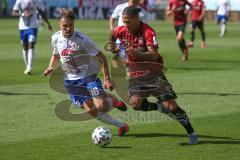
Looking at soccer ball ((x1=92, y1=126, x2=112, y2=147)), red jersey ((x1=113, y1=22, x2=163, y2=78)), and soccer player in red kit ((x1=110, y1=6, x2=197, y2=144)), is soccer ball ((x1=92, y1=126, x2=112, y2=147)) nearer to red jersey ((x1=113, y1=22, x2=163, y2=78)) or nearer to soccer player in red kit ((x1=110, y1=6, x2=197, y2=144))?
soccer player in red kit ((x1=110, y1=6, x2=197, y2=144))

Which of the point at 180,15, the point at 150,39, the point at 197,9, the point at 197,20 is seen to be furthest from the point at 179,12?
the point at 150,39

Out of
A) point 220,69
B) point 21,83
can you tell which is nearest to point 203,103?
point 21,83

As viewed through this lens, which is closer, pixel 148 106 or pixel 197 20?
pixel 148 106

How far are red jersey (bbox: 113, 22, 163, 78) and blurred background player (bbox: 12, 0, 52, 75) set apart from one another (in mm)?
9562

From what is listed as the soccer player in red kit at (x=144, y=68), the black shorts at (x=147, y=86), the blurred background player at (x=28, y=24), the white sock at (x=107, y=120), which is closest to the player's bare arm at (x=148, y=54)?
the soccer player in red kit at (x=144, y=68)

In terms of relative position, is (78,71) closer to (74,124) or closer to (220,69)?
(74,124)

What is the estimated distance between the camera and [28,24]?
64.5 ft

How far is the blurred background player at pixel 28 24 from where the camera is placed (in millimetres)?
19453

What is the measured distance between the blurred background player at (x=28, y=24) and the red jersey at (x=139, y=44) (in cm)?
956

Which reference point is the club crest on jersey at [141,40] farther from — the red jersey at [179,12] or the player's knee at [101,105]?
the red jersey at [179,12]

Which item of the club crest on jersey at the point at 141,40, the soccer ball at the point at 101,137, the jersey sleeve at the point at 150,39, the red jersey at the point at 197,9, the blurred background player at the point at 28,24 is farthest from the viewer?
the red jersey at the point at 197,9

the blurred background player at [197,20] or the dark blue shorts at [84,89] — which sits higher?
the dark blue shorts at [84,89]

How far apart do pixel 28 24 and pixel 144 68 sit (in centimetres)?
1011

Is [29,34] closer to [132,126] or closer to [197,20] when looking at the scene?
[132,126]
